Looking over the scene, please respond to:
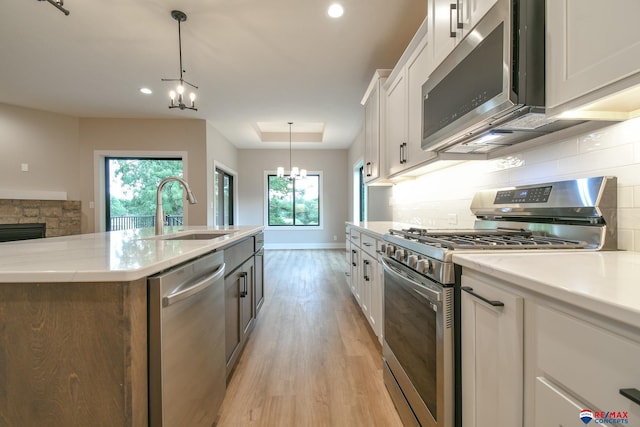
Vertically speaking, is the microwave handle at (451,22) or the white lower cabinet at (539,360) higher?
the microwave handle at (451,22)

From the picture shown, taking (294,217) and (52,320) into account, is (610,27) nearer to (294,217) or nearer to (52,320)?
(52,320)

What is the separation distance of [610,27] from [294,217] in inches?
279

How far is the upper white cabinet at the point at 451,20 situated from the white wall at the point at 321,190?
229 inches

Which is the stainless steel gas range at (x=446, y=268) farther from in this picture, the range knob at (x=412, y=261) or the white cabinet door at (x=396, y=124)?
the white cabinet door at (x=396, y=124)

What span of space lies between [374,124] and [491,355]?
2.69 m

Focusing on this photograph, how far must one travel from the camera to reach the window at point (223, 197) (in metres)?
6.02

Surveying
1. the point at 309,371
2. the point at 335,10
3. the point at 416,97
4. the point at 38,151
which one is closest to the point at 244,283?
the point at 309,371

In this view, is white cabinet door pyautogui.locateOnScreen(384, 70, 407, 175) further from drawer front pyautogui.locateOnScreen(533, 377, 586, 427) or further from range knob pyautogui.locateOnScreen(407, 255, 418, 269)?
drawer front pyautogui.locateOnScreen(533, 377, 586, 427)

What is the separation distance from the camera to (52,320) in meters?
0.76

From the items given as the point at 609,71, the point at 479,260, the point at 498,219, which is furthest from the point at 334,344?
the point at 609,71

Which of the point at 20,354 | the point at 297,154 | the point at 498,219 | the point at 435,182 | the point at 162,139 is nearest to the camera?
the point at 20,354

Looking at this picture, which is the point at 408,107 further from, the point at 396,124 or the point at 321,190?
the point at 321,190

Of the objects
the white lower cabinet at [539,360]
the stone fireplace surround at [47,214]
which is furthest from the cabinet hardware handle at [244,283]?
the stone fireplace surround at [47,214]

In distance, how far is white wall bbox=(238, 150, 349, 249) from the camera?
7406mm
